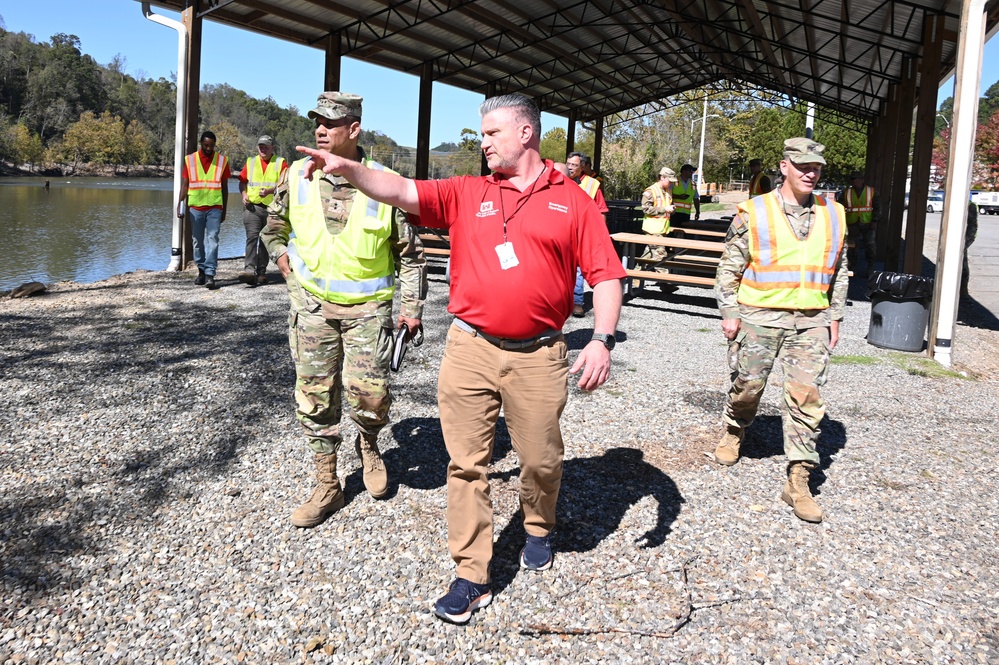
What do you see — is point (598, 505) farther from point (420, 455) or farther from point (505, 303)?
point (505, 303)

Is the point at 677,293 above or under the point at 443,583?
above

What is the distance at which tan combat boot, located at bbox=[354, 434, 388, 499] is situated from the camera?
12.3 ft

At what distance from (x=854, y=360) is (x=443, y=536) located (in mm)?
5535

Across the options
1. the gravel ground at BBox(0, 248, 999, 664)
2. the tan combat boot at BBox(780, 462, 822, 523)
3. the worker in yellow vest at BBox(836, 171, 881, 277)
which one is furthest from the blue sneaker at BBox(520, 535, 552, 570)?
the worker in yellow vest at BBox(836, 171, 881, 277)

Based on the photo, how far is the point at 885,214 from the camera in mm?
17906

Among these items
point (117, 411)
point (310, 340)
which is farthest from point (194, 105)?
point (310, 340)

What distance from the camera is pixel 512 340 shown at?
276cm

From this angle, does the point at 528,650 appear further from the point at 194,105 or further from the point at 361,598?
the point at 194,105

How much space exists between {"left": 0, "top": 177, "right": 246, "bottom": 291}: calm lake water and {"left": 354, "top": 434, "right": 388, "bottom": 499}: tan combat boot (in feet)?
32.6

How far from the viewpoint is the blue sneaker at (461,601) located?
2.72m

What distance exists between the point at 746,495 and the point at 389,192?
256 centimetres

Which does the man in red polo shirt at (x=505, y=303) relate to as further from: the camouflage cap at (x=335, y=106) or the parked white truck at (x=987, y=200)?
the parked white truck at (x=987, y=200)

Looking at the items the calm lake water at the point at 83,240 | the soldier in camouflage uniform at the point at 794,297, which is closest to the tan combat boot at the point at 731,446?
the soldier in camouflage uniform at the point at 794,297

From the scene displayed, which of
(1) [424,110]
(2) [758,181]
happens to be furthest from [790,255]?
(1) [424,110]
